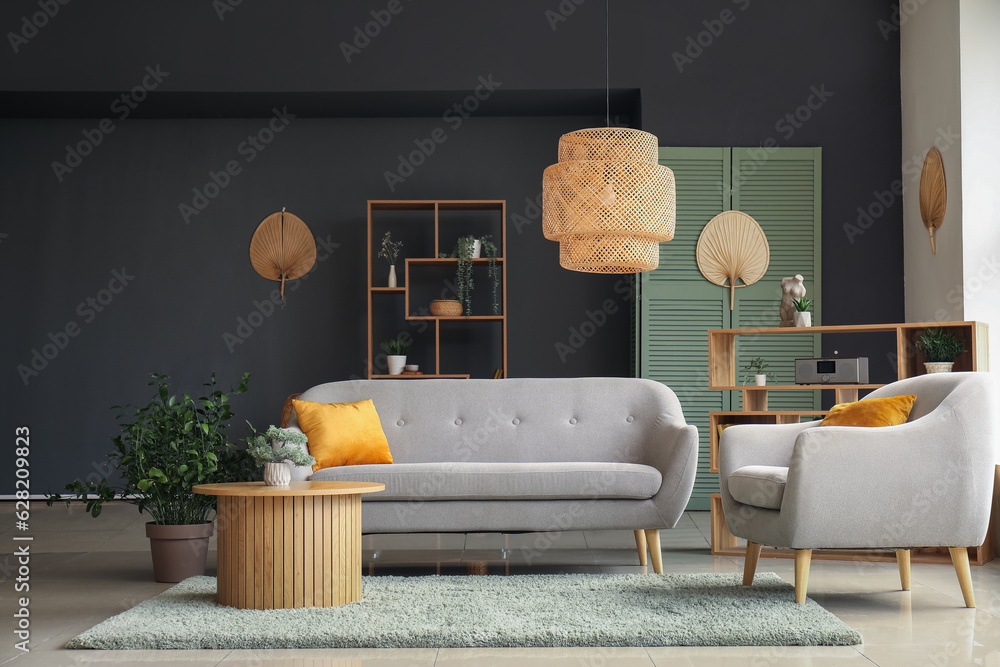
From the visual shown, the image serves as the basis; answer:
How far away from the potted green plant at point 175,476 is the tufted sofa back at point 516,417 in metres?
0.48

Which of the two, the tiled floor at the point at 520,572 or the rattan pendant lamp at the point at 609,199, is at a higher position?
the rattan pendant lamp at the point at 609,199

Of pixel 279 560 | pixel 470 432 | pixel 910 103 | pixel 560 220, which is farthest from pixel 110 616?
pixel 910 103

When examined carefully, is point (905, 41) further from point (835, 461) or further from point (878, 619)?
point (878, 619)

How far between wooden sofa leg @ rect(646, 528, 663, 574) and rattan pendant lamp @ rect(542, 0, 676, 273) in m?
1.15

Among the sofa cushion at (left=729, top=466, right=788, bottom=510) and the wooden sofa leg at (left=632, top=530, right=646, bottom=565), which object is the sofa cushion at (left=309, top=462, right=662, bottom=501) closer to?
the wooden sofa leg at (left=632, top=530, right=646, bottom=565)

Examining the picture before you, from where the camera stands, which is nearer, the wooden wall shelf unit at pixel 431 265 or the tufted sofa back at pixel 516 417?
the tufted sofa back at pixel 516 417

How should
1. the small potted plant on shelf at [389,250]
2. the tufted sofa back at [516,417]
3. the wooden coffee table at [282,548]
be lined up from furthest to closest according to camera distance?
the small potted plant on shelf at [389,250] → the tufted sofa back at [516,417] → the wooden coffee table at [282,548]

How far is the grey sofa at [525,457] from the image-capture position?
3.67 m

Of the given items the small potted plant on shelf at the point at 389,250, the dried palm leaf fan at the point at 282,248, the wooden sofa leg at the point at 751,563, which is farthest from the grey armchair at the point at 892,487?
the dried palm leaf fan at the point at 282,248

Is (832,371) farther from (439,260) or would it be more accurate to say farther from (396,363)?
(396,363)

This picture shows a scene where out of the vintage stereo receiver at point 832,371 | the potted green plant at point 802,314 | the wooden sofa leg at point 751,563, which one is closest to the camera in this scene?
the wooden sofa leg at point 751,563

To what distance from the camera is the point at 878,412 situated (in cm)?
346

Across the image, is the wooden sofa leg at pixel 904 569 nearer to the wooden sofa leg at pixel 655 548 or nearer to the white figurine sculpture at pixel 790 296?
the wooden sofa leg at pixel 655 548

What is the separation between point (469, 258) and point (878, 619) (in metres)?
3.95
